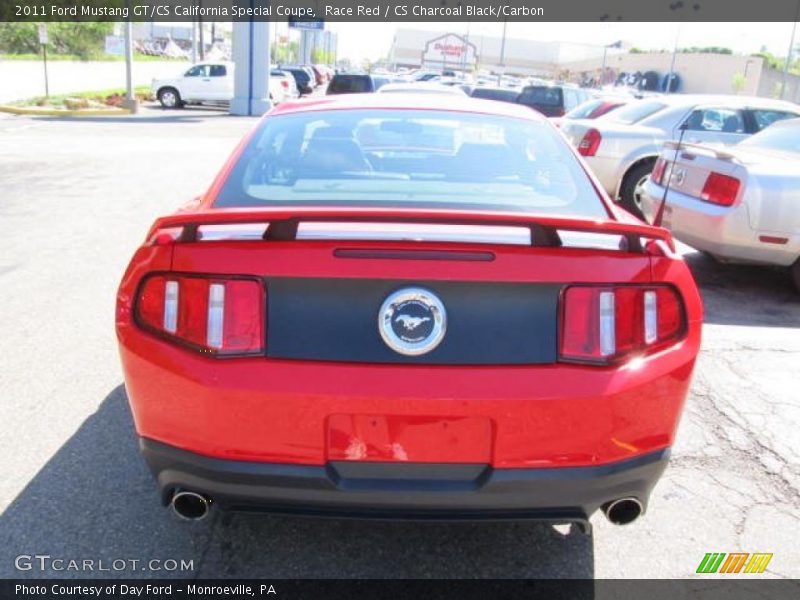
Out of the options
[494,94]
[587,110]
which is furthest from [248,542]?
[494,94]

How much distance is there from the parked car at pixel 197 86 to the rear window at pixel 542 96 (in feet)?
49.3

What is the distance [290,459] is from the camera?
217 centimetres

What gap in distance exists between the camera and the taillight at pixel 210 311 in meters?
2.18

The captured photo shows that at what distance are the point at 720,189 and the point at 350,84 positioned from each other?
17112mm

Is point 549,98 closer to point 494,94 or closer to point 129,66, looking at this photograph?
point 494,94

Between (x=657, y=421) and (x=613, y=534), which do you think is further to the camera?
(x=613, y=534)

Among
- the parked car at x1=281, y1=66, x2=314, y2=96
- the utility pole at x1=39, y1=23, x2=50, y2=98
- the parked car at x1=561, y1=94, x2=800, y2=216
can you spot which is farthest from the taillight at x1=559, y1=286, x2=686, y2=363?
the parked car at x1=281, y1=66, x2=314, y2=96

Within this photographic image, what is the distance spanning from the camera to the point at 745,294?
21.2 ft

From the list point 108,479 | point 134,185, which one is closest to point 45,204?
point 134,185

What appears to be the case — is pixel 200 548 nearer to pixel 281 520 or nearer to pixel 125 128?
pixel 281 520

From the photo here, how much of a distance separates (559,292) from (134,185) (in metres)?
9.71

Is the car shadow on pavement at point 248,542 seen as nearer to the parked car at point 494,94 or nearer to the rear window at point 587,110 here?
the rear window at point 587,110

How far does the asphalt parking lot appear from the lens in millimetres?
2719

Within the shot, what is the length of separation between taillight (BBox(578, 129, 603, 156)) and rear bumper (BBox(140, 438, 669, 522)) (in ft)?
26.0
